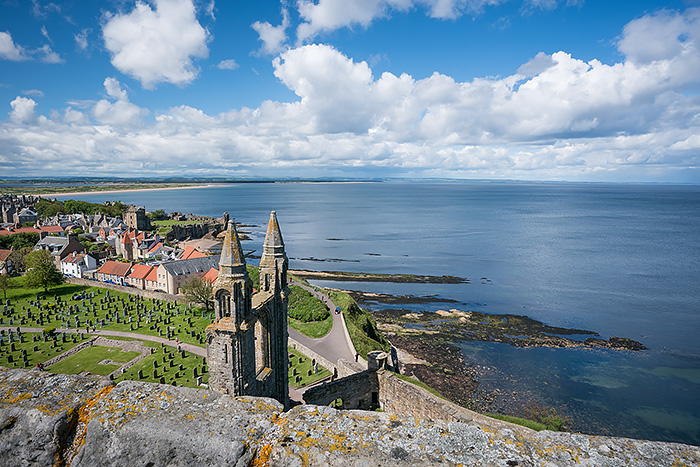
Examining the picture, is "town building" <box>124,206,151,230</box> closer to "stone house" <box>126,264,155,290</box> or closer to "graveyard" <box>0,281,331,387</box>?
"stone house" <box>126,264,155,290</box>

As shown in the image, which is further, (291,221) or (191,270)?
(291,221)

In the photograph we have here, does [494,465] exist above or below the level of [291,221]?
above

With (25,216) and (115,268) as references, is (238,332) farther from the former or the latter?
(25,216)

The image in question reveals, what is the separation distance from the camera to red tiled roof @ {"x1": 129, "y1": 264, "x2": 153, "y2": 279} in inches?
2151

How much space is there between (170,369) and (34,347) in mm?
14058

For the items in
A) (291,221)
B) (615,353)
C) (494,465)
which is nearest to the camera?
(494,465)

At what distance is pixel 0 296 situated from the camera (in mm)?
47625

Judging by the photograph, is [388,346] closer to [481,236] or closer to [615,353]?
[615,353]

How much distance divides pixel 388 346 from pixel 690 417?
79.0 ft

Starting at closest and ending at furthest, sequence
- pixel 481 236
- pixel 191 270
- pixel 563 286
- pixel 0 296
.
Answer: pixel 0 296, pixel 191 270, pixel 563 286, pixel 481 236

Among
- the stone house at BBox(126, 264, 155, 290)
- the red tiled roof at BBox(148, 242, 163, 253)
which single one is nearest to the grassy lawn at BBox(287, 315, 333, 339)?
the stone house at BBox(126, 264, 155, 290)

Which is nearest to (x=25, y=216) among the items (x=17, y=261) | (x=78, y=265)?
(x=17, y=261)

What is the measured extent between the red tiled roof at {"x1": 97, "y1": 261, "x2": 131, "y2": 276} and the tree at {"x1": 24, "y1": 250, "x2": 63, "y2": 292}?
766cm

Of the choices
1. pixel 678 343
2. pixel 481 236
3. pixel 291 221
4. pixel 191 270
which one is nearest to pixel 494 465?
pixel 678 343
